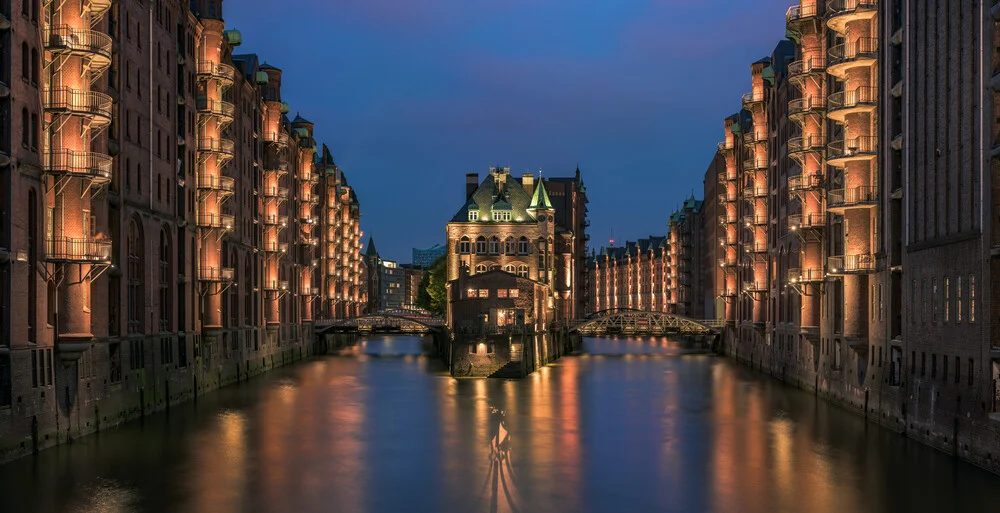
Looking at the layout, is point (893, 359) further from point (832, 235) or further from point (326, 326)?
point (326, 326)

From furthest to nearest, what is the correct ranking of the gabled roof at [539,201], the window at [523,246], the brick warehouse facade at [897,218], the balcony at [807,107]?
the gabled roof at [539,201], the window at [523,246], the balcony at [807,107], the brick warehouse facade at [897,218]

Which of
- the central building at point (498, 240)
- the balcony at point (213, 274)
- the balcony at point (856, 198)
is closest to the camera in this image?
the balcony at point (856, 198)

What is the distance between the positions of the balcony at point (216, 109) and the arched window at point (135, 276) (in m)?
14.4

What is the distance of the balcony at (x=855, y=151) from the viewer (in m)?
56.6

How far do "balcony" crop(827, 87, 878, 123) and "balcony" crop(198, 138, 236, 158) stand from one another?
3766 centimetres

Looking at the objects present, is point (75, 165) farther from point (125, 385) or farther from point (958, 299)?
point (958, 299)

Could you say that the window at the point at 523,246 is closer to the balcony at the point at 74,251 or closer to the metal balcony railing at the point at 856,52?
the metal balcony railing at the point at 856,52

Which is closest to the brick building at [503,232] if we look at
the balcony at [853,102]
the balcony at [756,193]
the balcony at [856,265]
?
the balcony at [756,193]

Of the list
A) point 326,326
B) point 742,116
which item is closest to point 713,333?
point 742,116

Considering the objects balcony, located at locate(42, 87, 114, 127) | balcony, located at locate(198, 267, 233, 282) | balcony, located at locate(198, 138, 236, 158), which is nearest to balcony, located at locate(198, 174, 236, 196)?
balcony, located at locate(198, 138, 236, 158)

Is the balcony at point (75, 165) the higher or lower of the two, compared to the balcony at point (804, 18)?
lower

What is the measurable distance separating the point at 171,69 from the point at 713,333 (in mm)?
88610

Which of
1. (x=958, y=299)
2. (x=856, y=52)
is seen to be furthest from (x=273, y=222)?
(x=958, y=299)

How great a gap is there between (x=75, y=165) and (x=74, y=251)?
3.48 meters
